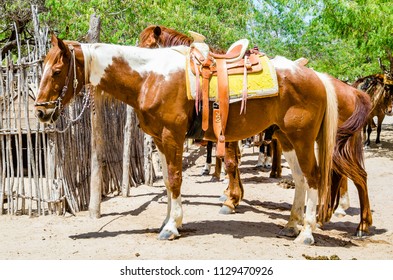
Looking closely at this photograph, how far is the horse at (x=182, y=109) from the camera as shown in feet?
16.5

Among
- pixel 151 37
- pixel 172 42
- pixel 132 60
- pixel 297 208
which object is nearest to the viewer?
pixel 132 60

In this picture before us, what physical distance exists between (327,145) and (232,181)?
73.3 inches

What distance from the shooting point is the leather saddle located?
5.16m

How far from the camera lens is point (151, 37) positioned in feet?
22.1

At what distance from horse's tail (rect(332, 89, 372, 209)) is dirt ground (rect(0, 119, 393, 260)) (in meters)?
0.77

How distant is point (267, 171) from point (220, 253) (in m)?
6.75

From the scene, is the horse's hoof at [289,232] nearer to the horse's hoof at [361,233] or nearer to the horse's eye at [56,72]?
the horse's hoof at [361,233]

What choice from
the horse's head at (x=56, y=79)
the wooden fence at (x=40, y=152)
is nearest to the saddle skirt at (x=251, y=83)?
the horse's head at (x=56, y=79)

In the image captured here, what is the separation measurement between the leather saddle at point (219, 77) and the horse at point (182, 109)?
130mm

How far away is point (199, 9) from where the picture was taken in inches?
734

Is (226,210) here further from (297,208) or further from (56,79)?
(56,79)

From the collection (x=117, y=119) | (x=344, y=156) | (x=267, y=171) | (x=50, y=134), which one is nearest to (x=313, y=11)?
(x=267, y=171)

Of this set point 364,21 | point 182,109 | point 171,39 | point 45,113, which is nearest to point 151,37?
point 171,39

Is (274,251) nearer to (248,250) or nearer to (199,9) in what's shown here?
(248,250)
